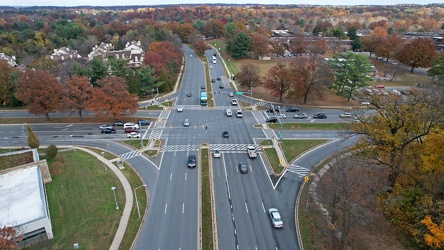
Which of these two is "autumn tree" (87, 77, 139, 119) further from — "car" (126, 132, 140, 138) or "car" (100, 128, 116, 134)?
"car" (126, 132, 140, 138)

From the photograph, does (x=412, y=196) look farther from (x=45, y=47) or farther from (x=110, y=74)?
(x=45, y=47)

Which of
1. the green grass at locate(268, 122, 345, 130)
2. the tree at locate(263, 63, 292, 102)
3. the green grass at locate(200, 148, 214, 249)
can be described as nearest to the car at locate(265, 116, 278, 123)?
the green grass at locate(268, 122, 345, 130)

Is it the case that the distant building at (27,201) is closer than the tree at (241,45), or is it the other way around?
the distant building at (27,201)

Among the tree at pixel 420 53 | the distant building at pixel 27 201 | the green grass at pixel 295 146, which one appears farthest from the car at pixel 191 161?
the tree at pixel 420 53

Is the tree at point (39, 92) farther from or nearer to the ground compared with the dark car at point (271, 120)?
farther from the ground

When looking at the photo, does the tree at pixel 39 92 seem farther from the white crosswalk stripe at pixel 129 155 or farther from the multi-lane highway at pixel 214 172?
the white crosswalk stripe at pixel 129 155

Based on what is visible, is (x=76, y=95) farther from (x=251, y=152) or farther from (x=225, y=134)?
(x=251, y=152)

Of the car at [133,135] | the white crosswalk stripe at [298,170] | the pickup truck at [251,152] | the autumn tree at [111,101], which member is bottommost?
the white crosswalk stripe at [298,170]
